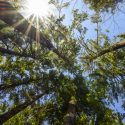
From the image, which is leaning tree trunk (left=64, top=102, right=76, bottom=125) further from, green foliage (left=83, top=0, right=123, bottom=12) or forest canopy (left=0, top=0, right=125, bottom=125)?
green foliage (left=83, top=0, right=123, bottom=12)

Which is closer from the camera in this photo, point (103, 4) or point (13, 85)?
point (103, 4)

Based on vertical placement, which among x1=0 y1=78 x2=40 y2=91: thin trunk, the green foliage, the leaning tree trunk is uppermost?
the green foliage

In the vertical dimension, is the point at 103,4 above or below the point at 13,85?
above

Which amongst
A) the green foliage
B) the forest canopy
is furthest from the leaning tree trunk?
the green foliage

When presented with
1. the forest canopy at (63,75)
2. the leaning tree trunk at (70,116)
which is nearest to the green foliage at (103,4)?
the forest canopy at (63,75)

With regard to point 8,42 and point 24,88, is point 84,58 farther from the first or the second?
point 8,42

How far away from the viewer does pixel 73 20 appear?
12.4 metres

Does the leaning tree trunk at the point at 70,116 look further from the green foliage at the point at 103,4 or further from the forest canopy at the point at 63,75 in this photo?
the green foliage at the point at 103,4

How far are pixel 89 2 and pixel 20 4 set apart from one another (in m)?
3.29

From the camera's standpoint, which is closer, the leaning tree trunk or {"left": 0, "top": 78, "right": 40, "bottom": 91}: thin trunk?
the leaning tree trunk

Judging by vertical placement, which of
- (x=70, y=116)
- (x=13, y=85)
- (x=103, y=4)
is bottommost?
(x=70, y=116)

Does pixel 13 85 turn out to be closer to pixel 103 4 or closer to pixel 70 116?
pixel 70 116

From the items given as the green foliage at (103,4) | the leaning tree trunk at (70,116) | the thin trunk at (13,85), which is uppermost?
the green foliage at (103,4)

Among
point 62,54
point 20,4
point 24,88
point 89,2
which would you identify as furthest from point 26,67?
point 89,2
